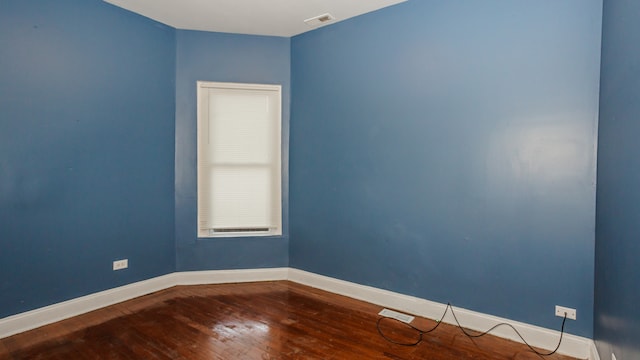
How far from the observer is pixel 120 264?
3.27 metres

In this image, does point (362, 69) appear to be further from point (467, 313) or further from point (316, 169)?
point (467, 313)

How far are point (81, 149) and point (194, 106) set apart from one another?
3.90 feet

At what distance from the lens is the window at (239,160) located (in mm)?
3768

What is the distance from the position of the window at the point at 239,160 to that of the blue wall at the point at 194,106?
82 mm

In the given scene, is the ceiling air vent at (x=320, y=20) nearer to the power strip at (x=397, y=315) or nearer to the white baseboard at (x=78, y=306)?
the power strip at (x=397, y=315)

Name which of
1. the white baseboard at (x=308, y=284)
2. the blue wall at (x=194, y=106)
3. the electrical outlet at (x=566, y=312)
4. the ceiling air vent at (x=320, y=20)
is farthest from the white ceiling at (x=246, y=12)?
the electrical outlet at (x=566, y=312)

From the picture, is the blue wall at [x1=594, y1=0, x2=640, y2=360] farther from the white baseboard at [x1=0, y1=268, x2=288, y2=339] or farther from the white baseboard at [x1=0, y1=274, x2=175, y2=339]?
the white baseboard at [x1=0, y1=274, x2=175, y2=339]

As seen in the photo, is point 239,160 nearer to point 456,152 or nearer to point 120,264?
point 120,264

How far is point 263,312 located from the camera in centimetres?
300

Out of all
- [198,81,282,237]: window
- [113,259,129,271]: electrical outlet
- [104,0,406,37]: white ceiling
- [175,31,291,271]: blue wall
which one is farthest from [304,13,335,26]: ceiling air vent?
[113,259,129,271]: electrical outlet

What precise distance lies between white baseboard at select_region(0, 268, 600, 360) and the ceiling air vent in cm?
273

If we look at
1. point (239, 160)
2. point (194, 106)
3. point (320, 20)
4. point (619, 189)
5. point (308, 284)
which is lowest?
point (308, 284)

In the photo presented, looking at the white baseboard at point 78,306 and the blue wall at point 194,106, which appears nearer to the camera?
the white baseboard at point 78,306

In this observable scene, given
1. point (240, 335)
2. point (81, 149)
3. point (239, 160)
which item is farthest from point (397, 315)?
point (81, 149)
